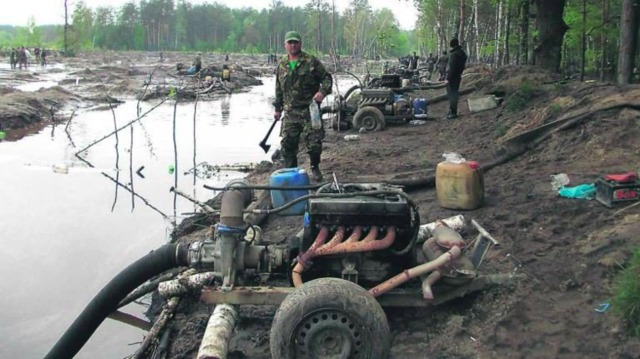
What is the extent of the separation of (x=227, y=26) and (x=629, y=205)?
12950 centimetres

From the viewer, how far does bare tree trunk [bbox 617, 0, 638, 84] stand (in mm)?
11094

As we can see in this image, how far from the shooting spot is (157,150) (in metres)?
15.4

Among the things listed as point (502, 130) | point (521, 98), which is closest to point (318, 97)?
point (502, 130)

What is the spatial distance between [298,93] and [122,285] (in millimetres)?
3913

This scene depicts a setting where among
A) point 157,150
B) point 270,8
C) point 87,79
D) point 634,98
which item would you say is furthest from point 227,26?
point 634,98

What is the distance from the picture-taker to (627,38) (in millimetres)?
11336

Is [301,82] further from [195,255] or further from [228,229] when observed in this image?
[228,229]

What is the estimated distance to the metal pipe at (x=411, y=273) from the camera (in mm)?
3986

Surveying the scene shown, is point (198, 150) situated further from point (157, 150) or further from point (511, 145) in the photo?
point (511, 145)

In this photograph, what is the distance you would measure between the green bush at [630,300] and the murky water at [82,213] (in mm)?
4307

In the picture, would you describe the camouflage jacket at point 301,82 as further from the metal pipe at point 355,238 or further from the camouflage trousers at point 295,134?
the metal pipe at point 355,238

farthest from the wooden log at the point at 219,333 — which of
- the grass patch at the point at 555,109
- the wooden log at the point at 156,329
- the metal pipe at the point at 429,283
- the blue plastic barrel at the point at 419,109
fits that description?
the blue plastic barrel at the point at 419,109

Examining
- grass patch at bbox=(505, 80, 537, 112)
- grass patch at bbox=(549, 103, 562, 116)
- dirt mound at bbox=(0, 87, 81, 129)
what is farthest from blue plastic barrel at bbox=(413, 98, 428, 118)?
dirt mound at bbox=(0, 87, 81, 129)

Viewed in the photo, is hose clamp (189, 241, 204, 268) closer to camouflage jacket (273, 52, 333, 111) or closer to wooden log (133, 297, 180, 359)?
wooden log (133, 297, 180, 359)
